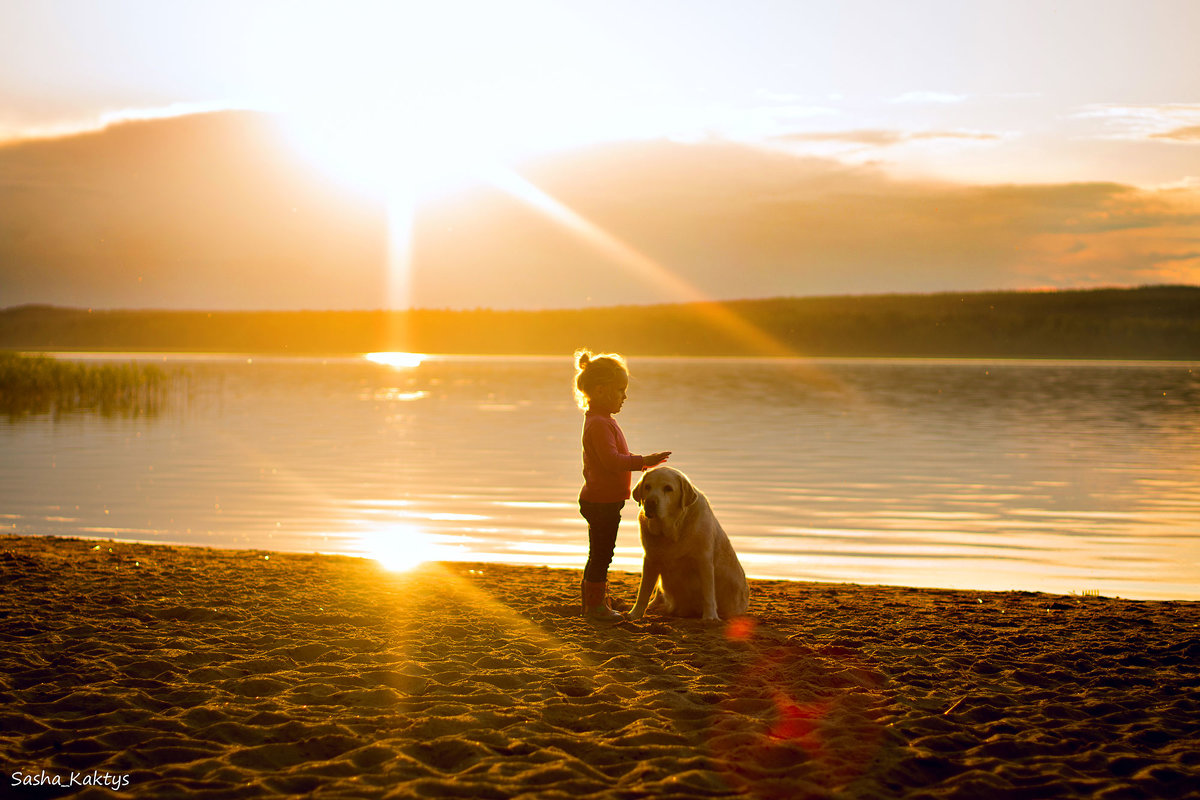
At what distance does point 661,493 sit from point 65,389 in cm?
3297

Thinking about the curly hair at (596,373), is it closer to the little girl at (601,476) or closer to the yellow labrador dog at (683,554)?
the little girl at (601,476)

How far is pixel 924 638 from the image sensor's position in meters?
6.29

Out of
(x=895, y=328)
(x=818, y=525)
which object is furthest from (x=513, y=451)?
(x=895, y=328)

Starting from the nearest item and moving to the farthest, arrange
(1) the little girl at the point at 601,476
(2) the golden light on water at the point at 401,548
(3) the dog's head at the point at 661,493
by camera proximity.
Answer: (3) the dog's head at the point at 661,493
(1) the little girl at the point at 601,476
(2) the golden light on water at the point at 401,548

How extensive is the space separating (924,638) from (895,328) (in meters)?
117

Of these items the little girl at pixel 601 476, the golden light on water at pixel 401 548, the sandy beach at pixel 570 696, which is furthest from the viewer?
the golden light on water at pixel 401 548

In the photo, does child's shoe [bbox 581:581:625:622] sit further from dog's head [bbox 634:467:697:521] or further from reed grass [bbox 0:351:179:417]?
reed grass [bbox 0:351:179:417]

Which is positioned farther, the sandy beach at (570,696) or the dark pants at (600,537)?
the dark pants at (600,537)

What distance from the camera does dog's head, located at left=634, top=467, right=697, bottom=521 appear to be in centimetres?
648

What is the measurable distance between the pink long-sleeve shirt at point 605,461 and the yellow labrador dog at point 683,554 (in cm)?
21

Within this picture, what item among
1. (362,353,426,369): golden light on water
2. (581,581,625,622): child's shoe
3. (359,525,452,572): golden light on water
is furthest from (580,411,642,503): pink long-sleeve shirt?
(362,353,426,369): golden light on water

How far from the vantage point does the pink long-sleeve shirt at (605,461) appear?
6652mm

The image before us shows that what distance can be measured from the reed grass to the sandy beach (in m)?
26.3

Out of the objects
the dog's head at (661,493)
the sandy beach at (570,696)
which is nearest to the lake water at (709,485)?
the sandy beach at (570,696)
